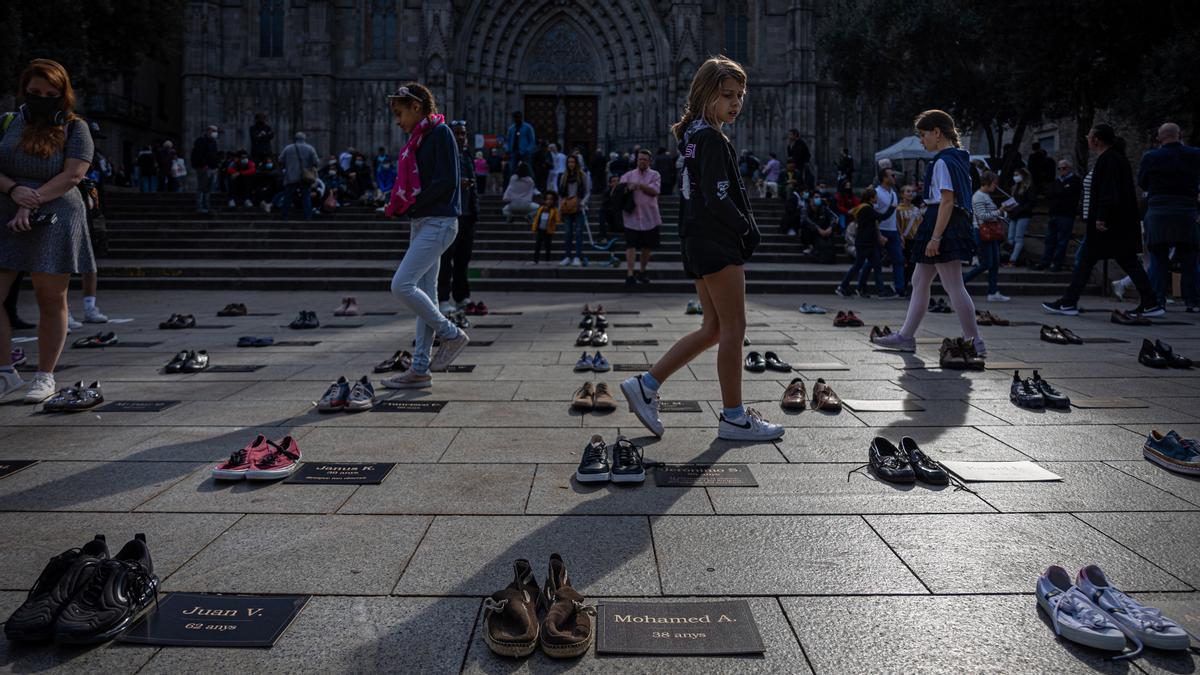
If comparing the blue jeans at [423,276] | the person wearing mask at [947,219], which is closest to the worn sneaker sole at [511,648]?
the blue jeans at [423,276]

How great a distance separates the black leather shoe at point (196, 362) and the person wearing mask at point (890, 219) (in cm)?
965

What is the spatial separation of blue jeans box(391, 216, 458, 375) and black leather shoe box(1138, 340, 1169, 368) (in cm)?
573

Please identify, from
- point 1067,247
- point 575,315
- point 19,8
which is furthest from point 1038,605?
point 19,8

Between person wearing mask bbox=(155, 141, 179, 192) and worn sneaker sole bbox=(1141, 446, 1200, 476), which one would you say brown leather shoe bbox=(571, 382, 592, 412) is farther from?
person wearing mask bbox=(155, 141, 179, 192)

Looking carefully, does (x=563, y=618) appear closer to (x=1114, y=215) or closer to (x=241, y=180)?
(x=1114, y=215)

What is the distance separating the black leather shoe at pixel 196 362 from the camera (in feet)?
22.6

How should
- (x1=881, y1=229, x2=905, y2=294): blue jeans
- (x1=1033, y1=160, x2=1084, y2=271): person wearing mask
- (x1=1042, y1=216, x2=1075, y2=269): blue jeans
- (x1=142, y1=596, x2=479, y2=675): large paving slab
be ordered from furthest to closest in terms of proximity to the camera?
(x1=1042, y1=216, x2=1075, y2=269): blue jeans < (x1=1033, y1=160, x2=1084, y2=271): person wearing mask < (x1=881, y1=229, x2=905, y2=294): blue jeans < (x1=142, y1=596, x2=479, y2=675): large paving slab

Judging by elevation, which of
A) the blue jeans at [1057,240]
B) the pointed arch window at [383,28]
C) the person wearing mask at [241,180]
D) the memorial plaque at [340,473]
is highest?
the pointed arch window at [383,28]

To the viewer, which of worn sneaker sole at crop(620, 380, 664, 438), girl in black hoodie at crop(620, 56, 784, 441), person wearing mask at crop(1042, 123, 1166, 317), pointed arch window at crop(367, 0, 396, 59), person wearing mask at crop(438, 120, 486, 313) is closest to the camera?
girl in black hoodie at crop(620, 56, 784, 441)

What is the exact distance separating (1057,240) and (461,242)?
11.3m

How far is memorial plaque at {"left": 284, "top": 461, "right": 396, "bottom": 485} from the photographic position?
3914mm

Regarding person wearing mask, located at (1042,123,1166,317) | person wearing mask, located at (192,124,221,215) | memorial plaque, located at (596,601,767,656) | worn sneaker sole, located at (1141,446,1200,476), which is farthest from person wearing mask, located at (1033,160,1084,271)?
person wearing mask, located at (192,124,221,215)

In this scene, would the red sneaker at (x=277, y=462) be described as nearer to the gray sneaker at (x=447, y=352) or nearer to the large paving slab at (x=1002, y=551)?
the gray sneaker at (x=447, y=352)

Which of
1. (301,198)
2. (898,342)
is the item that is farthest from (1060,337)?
(301,198)
